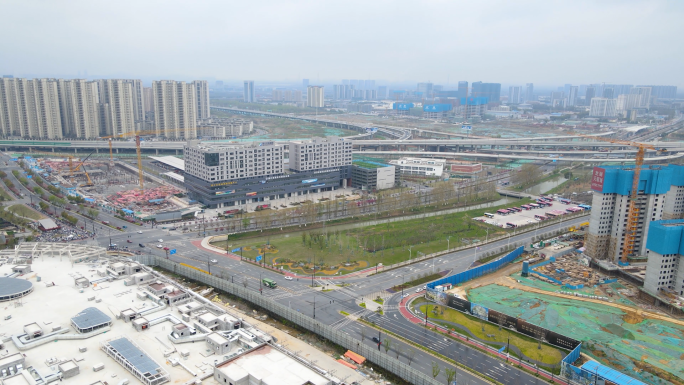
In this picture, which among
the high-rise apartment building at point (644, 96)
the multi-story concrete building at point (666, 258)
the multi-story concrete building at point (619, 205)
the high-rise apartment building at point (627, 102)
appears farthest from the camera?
the high-rise apartment building at point (644, 96)

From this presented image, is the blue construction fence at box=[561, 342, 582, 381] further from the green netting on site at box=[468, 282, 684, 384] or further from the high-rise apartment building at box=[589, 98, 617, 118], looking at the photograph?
the high-rise apartment building at box=[589, 98, 617, 118]

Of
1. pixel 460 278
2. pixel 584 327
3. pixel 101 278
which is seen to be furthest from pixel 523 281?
pixel 101 278

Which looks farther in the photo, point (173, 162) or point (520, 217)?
point (173, 162)

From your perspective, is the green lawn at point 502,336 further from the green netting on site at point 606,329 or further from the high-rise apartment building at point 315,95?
the high-rise apartment building at point 315,95

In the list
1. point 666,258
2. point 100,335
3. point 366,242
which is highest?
point 666,258

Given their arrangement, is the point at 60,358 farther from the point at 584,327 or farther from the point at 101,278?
the point at 584,327

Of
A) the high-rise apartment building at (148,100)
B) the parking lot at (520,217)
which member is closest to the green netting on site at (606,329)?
the parking lot at (520,217)

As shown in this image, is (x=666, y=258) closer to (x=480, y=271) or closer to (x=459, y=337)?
(x=480, y=271)

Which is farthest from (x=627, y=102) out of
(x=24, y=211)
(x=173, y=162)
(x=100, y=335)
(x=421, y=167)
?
(x=100, y=335)
